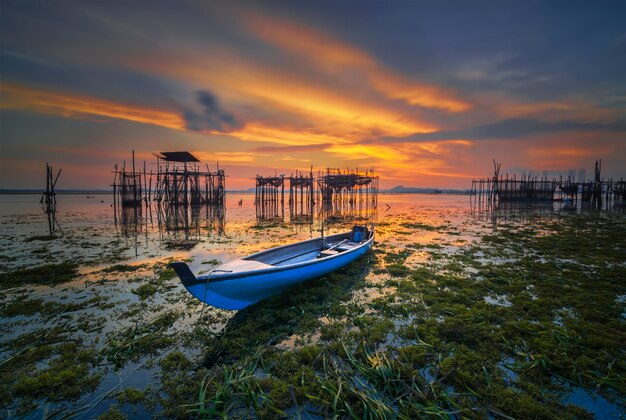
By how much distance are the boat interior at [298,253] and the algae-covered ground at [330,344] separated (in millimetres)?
1156

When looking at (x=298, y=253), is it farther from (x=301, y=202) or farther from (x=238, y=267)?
(x=301, y=202)

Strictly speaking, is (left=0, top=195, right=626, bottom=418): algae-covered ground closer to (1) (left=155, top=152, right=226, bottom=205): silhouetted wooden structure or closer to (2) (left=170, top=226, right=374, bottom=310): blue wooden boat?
(2) (left=170, top=226, right=374, bottom=310): blue wooden boat

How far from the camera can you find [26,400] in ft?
12.3

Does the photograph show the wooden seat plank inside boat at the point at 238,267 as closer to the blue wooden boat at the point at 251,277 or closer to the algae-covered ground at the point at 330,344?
the blue wooden boat at the point at 251,277

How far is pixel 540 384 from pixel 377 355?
242 cm

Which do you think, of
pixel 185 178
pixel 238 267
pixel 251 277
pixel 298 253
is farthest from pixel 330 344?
pixel 185 178

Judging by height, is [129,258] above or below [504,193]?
below

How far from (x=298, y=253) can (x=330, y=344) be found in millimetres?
4888

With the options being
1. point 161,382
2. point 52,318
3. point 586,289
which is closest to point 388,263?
point 586,289

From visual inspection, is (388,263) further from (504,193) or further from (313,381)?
(504,193)

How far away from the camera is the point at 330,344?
5195mm

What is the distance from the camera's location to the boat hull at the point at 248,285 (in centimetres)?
541

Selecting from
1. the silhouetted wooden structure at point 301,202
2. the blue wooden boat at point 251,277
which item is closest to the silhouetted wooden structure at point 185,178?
the silhouetted wooden structure at point 301,202

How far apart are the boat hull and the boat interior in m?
0.31
